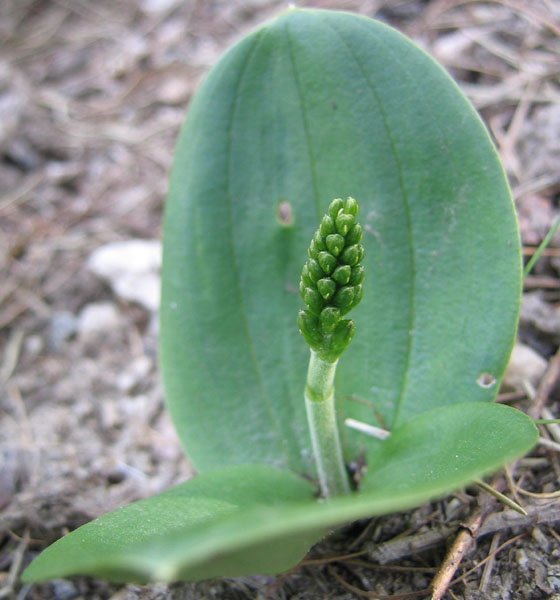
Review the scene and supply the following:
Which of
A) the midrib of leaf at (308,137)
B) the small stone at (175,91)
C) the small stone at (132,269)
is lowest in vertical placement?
the small stone at (132,269)

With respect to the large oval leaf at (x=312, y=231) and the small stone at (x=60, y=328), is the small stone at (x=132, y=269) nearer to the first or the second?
the small stone at (x=60, y=328)

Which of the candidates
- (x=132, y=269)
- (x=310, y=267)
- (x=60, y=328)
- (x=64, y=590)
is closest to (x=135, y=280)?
(x=132, y=269)

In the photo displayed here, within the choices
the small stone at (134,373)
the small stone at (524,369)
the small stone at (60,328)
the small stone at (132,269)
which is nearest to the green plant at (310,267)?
the small stone at (524,369)

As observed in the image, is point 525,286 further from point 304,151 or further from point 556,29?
point 556,29

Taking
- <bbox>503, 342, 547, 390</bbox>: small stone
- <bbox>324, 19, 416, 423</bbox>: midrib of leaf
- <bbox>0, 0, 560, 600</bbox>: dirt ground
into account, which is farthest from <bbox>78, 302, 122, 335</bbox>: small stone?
<bbox>503, 342, 547, 390</bbox>: small stone

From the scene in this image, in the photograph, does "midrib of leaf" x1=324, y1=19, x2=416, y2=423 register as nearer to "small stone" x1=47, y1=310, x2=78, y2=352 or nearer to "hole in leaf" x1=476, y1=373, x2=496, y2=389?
"hole in leaf" x1=476, y1=373, x2=496, y2=389

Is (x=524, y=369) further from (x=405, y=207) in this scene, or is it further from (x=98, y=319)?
(x=98, y=319)
